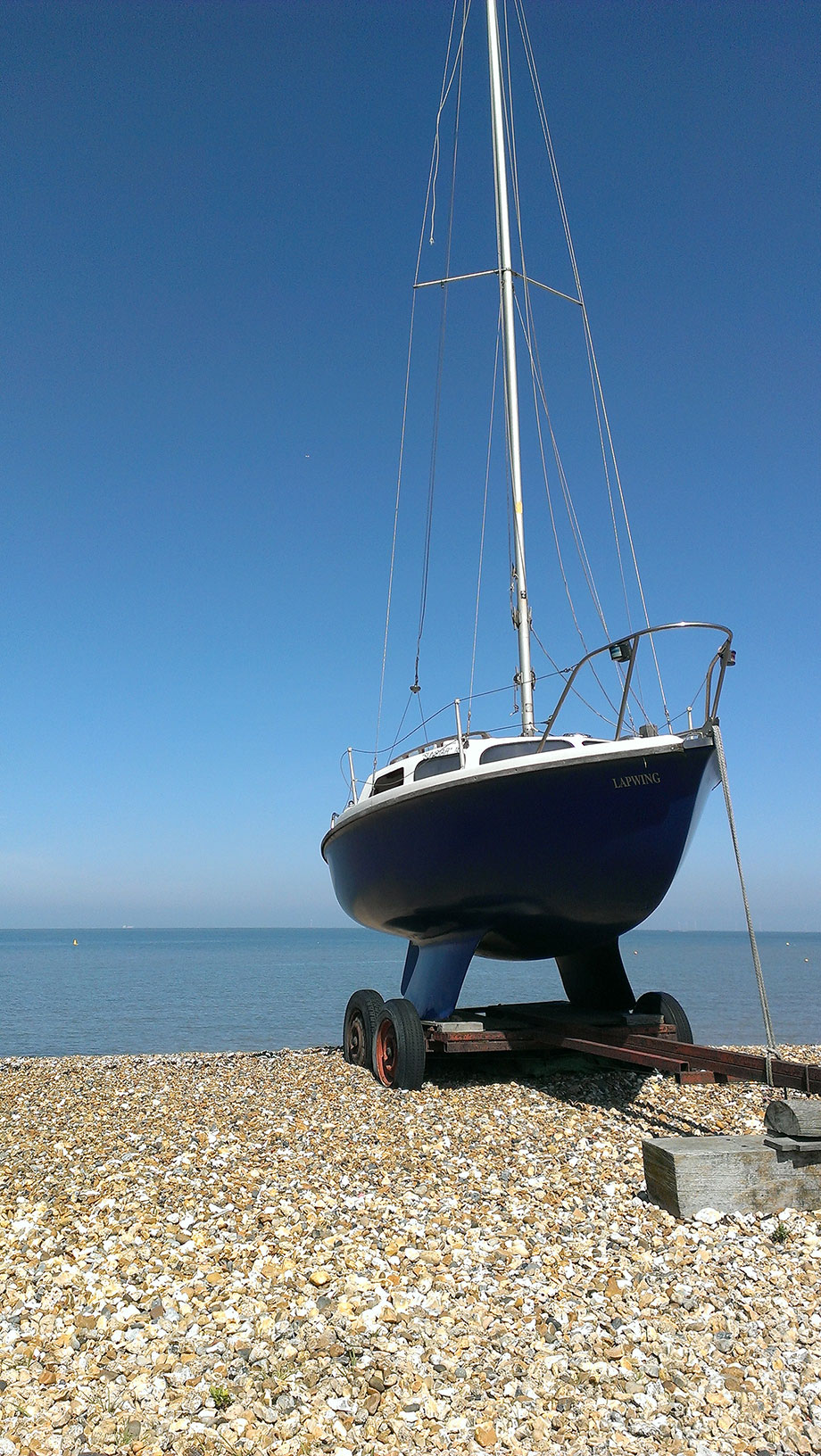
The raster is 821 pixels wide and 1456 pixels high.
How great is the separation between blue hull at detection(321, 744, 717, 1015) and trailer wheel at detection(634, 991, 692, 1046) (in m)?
0.39

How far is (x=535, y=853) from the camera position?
896 centimetres

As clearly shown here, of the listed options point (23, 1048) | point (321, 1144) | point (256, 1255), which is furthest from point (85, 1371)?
point (23, 1048)

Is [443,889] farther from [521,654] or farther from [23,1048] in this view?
[23,1048]

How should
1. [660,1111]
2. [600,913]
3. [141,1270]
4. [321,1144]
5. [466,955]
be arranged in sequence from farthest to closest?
[466,955] < [600,913] < [660,1111] < [321,1144] < [141,1270]

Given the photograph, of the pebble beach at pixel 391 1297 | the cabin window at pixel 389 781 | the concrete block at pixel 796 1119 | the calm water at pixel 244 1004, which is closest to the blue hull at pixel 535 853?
the cabin window at pixel 389 781

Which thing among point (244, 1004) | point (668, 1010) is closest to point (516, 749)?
point (668, 1010)

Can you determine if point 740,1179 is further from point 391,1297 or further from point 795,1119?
point 391,1297

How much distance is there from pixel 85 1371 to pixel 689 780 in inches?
264

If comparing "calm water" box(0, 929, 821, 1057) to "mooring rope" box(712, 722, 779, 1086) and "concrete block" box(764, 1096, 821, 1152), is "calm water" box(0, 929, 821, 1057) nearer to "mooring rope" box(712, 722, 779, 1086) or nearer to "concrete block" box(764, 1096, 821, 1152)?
"mooring rope" box(712, 722, 779, 1086)

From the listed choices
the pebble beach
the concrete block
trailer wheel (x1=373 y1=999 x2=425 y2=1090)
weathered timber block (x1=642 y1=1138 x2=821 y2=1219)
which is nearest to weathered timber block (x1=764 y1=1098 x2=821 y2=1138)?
the concrete block

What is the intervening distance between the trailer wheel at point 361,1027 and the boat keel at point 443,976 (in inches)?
23.3

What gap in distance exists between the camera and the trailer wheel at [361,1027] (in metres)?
10.9

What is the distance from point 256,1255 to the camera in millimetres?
5113

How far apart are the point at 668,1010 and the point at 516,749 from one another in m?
3.72
